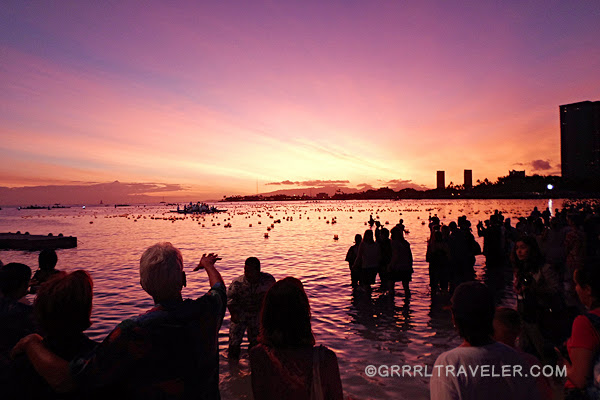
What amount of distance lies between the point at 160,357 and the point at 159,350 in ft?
0.17

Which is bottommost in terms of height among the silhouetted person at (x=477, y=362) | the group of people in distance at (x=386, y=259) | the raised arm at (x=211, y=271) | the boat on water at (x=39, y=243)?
the boat on water at (x=39, y=243)

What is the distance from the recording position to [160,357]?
2285 mm

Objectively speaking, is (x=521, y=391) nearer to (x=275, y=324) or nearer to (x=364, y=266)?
(x=275, y=324)

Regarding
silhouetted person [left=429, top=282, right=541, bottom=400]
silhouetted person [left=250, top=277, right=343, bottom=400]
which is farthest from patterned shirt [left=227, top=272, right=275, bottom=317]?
silhouetted person [left=429, top=282, right=541, bottom=400]

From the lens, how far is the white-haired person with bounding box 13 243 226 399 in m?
2.03

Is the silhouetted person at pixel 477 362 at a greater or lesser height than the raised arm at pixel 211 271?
lesser

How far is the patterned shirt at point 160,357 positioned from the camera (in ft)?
6.81

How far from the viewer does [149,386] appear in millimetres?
2285

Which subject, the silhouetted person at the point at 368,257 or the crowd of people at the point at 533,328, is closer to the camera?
the crowd of people at the point at 533,328

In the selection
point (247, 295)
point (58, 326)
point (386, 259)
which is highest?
point (58, 326)

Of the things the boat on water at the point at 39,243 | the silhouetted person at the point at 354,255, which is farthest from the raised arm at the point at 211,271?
the boat on water at the point at 39,243

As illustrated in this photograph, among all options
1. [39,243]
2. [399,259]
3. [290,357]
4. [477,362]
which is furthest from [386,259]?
[39,243]

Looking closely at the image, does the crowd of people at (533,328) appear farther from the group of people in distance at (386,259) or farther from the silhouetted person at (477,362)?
the group of people in distance at (386,259)

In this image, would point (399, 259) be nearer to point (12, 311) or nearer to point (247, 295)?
point (247, 295)
